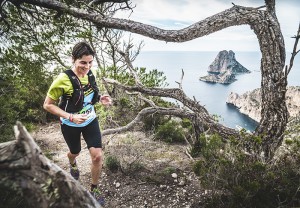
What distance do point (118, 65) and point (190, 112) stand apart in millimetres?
6097

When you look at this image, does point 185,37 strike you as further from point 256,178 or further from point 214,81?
point 214,81

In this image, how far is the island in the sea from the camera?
443 ft

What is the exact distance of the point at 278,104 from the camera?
4.02 m

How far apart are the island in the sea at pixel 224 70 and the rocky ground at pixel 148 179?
130434 millimetres

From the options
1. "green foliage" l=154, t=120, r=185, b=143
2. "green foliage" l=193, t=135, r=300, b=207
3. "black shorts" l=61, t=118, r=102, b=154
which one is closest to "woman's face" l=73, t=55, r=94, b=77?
"black shorts" l=61, t=118, r=102, b=154

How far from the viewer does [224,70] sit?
5901 inches

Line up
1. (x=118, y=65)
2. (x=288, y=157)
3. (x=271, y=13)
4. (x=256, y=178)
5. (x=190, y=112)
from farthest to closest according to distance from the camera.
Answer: (x=118, y=65), (x=190, y=112), (x=271, y=13), (x=288, y=157), (x=256, y=178)

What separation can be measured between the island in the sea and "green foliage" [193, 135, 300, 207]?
13236cm

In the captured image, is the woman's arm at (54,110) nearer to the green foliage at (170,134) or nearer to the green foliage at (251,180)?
the green foliage at (251,180)

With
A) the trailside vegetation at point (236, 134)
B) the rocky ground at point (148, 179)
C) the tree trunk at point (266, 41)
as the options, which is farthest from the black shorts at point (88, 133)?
the tree trunk at point (266, 41)

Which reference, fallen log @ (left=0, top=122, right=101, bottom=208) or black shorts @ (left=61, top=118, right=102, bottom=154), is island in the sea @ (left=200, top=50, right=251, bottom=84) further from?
fallen log @ (left=0, top=122, right=101, bottom=208)

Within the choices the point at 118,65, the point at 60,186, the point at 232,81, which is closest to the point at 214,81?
the point at 232,81

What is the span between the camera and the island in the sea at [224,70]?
135050 millimetres

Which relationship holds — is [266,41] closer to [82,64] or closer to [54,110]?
[82,64]
